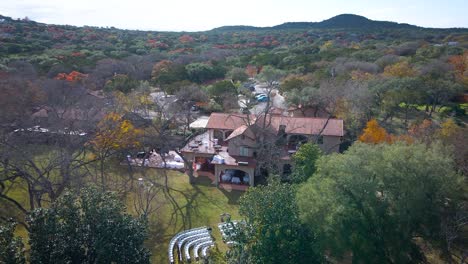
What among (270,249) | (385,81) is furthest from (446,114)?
(270,249)

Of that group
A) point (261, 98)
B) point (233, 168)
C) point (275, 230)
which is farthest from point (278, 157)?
point (261, 98)

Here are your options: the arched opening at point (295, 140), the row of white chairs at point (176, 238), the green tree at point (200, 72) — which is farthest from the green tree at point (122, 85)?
the row of white chairs at point (176, 238)

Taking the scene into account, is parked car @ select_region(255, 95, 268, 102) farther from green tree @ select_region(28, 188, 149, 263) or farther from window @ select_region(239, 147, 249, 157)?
green tree @ select_region(28, 188, 149, 263)

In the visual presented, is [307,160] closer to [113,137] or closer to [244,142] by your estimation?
[244,142]

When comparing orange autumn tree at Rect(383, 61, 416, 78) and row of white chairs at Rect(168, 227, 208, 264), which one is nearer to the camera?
row of white chairs at Rect(168, 227, 208, 264)

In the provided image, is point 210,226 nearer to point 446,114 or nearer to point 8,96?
point 8,96

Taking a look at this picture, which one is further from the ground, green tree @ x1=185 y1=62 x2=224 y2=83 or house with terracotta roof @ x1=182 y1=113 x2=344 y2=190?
green tree @ x1=185 y1=62 x2=224 y2=83

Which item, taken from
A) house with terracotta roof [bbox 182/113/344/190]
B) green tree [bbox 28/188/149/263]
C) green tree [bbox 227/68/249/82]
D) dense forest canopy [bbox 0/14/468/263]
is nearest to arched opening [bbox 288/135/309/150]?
house with terracotta roof [bbox 182/113/344/190]
